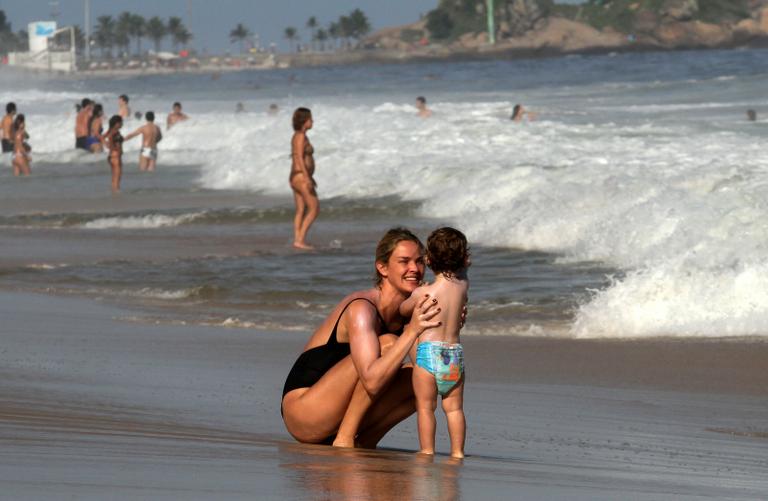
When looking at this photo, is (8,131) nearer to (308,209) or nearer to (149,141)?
(149,141)

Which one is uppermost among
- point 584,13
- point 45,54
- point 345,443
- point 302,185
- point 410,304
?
point 584,13

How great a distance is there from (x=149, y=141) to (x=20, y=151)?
2.55 metres

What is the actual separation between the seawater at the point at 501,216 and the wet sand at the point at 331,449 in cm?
97

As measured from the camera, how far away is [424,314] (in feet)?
16.6

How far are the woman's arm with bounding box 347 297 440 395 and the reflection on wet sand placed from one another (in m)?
0.27

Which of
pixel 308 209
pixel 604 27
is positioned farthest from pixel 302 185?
pixel 604 27

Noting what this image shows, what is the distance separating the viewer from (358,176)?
22.4 meters

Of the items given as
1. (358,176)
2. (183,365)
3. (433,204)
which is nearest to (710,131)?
(358,176)

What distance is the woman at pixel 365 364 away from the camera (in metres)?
5.17

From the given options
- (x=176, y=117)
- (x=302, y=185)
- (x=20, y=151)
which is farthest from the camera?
(x=176, y=117)

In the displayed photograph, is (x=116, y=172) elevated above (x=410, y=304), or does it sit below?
below

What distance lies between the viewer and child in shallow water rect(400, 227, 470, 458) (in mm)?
5227

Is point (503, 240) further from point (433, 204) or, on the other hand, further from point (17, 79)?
point (17, 79)

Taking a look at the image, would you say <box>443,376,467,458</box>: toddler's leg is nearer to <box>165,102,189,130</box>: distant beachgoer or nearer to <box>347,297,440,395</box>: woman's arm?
<box>347,297,440,395</box>: woman's arm
